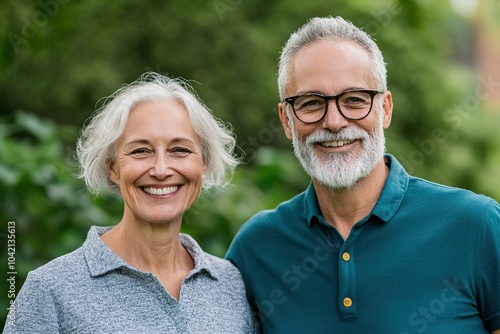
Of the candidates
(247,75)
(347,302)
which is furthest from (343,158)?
(247,75)

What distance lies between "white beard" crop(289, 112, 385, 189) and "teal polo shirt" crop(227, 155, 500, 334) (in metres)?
0.13

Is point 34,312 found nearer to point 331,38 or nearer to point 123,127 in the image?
point 123,127

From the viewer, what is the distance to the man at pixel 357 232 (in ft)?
9.52

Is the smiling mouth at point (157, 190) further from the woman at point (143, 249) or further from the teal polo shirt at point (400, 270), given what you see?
the teal polo shirt at point (400, 270)

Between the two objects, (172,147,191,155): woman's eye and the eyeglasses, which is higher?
the eyeglasses

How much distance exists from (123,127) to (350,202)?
2.92ft

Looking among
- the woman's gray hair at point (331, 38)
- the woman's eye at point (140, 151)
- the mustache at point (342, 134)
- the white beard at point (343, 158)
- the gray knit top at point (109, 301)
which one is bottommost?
the gray knit top at point (109, 301)

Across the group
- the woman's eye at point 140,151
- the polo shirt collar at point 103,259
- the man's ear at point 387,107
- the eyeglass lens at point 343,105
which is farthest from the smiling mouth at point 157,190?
the man's ear at point 387,107

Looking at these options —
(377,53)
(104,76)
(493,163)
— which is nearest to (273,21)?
(104,76)

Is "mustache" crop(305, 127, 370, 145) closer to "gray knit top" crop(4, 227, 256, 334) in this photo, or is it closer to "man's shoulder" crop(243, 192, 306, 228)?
"man's shoulder" crop(243, 192, 306, 228)

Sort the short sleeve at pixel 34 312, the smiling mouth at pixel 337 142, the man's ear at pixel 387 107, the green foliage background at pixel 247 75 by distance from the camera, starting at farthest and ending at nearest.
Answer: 1. the green foliage background at pixel 247 75
2. the man's ear at pixel 387 107
3. the smiling mouth at pixel 337 142
4. the short sleeve at pixel 34 312

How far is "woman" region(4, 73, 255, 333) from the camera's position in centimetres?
280

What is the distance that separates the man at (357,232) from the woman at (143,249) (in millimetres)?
244

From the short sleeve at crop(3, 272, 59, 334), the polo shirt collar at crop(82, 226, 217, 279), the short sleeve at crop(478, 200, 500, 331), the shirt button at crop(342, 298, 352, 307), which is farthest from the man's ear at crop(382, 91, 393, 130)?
the short sleeve at crop(3, 272, 59, 334)
